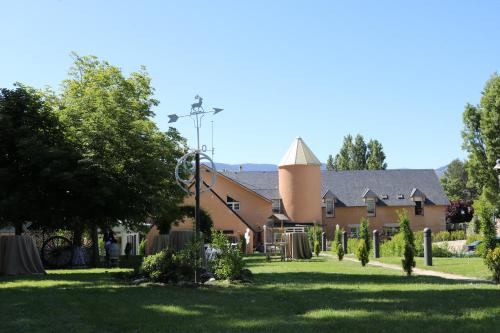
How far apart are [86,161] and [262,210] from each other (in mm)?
36925

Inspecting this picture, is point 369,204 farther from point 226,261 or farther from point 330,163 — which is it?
point 226,261

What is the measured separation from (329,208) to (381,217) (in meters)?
5.74

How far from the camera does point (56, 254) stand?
29.3 meters

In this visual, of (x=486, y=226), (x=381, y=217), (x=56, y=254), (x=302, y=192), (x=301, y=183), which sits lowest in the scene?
(x=56, y=254)

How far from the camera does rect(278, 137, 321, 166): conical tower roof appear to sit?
60.2m

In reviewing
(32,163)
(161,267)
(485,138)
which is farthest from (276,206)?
(161,267)

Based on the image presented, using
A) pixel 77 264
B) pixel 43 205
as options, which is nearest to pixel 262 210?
pixel 77 264

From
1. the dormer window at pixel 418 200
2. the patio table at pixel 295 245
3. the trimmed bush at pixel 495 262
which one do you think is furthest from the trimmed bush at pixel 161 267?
the dormer window at pixel 418 200

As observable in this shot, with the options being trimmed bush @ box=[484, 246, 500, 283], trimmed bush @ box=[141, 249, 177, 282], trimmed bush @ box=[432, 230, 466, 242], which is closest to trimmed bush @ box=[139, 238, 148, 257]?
trimmed bush @ box=[432, 230, 466, 242]

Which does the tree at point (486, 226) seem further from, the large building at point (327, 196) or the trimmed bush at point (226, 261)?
the large building at point (327, 196)

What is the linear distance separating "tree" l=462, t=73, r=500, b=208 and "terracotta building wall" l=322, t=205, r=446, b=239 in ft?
49.9

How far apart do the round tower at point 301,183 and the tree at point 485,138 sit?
1516cm

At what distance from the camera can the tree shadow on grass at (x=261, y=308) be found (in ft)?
29.4

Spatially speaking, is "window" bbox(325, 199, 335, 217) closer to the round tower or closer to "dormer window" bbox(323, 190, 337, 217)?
"dormer window" bbox(323, 190, 337, 217)
